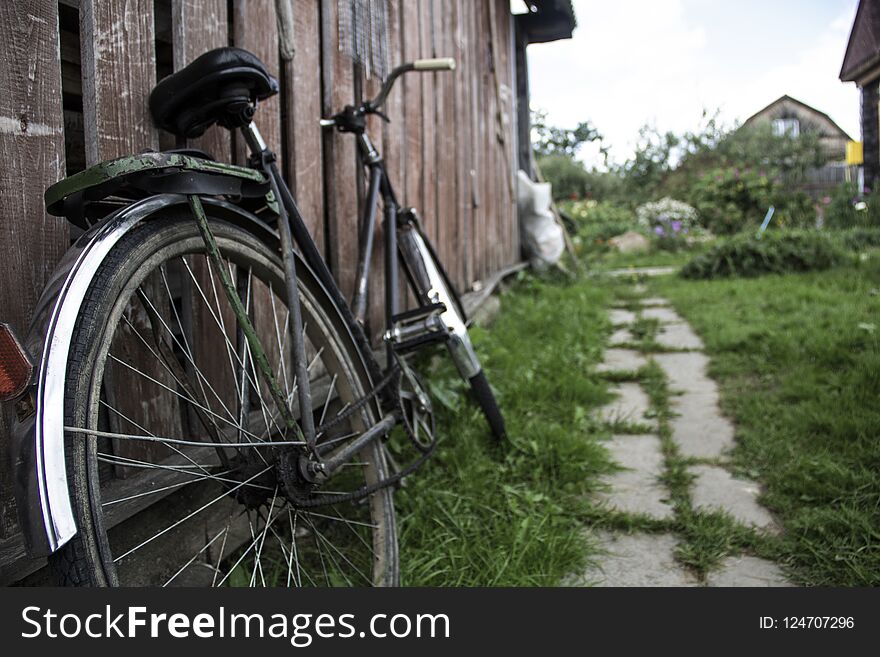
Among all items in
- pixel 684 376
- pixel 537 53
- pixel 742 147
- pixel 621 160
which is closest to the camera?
pixel 684 376

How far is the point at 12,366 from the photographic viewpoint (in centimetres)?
91

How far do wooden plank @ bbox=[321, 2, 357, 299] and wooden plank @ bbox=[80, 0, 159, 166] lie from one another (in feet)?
3.07

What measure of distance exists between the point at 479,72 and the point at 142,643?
470 cm

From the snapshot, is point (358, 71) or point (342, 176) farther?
point (358, 71)

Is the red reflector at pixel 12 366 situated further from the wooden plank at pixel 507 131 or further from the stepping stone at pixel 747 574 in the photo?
the wooden plank at pixel 507 131

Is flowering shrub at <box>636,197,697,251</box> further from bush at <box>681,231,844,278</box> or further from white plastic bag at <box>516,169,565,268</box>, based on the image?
white plastic bag at <box>516,169,565,268</box>

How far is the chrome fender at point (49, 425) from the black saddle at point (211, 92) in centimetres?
47

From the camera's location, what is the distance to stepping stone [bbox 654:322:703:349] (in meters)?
4.07

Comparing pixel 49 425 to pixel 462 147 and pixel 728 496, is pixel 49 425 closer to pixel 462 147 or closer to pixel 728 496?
pixel 728 496

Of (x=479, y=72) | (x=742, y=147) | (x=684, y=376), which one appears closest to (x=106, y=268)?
(x=684, y=376)

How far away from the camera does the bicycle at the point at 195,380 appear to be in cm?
96

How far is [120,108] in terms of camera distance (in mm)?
1411

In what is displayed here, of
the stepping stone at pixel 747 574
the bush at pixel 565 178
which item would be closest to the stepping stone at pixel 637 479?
the stepping stone at pixel 747 574

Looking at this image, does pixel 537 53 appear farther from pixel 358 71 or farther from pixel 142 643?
pixel 142 643
